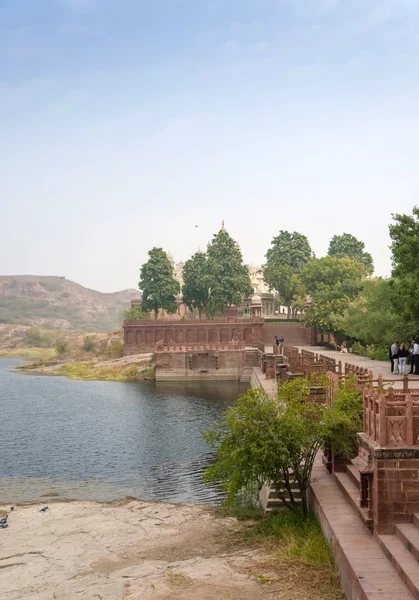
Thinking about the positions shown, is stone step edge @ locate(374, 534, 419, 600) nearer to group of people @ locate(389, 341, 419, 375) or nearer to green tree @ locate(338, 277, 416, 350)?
group of people @ locate(389, 341, 419, 375)

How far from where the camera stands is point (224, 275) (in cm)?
9362

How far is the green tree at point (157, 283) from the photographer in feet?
294

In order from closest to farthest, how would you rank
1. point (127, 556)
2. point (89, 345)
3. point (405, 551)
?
point (405, 551) → point (127, 556) → point (89, 345)

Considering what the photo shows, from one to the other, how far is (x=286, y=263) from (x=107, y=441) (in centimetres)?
7471

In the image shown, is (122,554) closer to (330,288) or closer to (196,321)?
(330,288)

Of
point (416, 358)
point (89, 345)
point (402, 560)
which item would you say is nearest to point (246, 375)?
point (89, 345)

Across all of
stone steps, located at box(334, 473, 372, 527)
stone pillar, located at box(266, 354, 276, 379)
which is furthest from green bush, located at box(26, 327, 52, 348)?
stone steps, located at box(334, 473, 372, 527)

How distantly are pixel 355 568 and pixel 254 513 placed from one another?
7967 mm

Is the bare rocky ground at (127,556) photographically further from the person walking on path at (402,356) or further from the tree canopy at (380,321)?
the tree canopy at (380,321)

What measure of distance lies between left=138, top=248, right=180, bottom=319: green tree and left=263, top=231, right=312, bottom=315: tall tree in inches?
728

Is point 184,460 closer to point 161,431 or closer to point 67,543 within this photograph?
point 161,431

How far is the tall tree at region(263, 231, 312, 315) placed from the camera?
101500 mm

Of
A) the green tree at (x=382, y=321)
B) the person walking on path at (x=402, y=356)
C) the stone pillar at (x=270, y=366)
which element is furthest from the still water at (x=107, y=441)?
the green tree at (x=382, y=321)

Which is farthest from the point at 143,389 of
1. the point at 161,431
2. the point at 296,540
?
the point at 296,540
